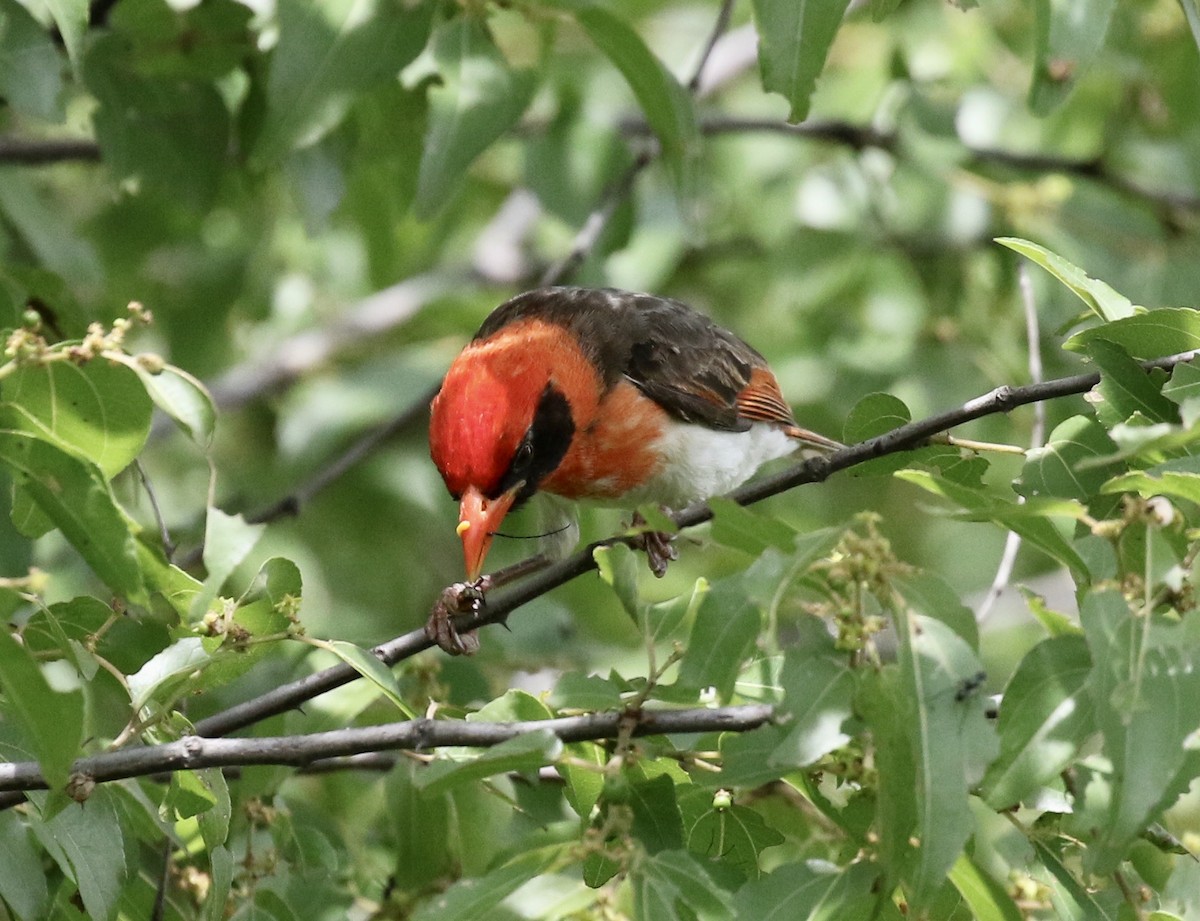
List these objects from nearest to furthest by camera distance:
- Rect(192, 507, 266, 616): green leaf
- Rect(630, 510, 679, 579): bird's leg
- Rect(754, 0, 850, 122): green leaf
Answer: Rect(192, 507, 266, 616): green leaf, Rect(754, 0, 850, 122): green leaf, Rect(630, 510, 679, 579): bird's leg

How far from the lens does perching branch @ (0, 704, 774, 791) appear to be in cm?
243

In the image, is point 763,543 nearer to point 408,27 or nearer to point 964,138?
point 408,27

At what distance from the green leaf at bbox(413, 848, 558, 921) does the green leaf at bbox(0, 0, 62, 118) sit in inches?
88.4

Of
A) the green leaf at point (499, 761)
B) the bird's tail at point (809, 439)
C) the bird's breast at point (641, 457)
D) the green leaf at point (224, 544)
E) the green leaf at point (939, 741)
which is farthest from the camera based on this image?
the bird's tail at point (809, 439)

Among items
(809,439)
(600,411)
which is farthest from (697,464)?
(809,439)

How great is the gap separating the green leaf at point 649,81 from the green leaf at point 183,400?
5.18 feet

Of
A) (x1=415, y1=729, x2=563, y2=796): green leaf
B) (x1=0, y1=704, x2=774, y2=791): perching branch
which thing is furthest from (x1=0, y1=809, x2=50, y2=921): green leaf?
(x1=415, y1=729, x2=563, y2=796): green leaf

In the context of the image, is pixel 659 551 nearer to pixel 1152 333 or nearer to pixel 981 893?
pixel 1152 333

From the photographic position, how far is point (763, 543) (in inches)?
91.0

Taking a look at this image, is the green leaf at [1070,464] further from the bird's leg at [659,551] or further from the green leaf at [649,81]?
the green leaf at [649,81]

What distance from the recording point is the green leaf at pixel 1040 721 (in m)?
2.24

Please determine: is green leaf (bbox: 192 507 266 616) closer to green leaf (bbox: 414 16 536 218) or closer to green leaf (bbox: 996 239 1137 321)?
green leaf (bbox: 414 16 536 218)

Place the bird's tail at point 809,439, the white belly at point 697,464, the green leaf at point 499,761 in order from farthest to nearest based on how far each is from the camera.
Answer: the bird's tail at point 809,439 → the white belly at point 697,464 → the green leaf at point 499,761

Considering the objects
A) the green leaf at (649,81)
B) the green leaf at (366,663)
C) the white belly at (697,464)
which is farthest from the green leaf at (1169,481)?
the white belly at (697,464)
